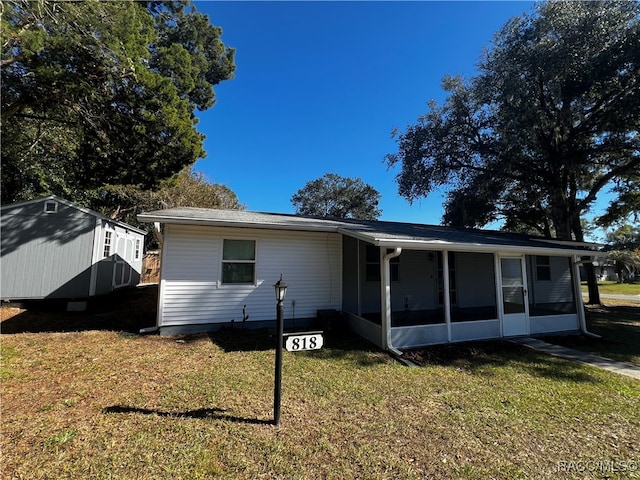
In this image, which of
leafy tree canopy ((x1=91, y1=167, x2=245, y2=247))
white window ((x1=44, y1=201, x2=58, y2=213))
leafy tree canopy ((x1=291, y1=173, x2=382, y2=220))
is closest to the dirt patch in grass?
white window ((x1=44, y1=201, x2=58, y2=213))

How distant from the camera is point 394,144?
16.1 m

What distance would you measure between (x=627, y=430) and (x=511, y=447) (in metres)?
1.67

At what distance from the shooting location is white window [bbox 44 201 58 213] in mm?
9648

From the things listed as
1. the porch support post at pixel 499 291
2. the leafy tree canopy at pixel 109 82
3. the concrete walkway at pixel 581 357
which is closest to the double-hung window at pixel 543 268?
the concrete walkway at pixel 581 357

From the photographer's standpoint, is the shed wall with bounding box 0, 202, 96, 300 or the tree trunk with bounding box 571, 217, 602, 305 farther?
the tree trunk with bounding box 571, 217, 602, 305

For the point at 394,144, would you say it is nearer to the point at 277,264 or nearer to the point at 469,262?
the point at 469,262

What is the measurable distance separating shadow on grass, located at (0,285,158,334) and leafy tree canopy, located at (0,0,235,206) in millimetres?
4451

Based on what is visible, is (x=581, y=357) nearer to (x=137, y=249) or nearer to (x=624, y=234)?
(x=137, y=249)

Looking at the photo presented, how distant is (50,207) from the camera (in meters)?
9.70

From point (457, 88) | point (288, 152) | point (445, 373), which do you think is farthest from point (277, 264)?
point (288, 152)

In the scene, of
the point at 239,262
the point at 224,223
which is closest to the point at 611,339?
the point at 239,262

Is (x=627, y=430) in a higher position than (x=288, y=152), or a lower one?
lower

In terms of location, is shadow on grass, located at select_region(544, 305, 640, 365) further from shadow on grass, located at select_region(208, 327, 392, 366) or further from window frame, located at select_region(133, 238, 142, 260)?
window frame, located at select_region(133, 238, 142, 260)

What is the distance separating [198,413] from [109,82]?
9167 millimetres
